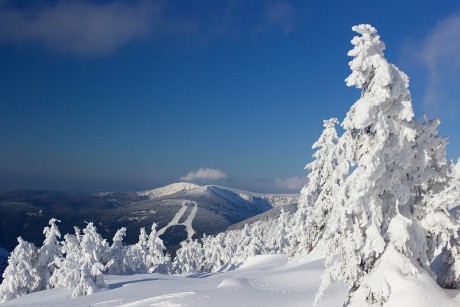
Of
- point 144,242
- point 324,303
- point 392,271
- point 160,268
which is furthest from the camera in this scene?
point 144,242

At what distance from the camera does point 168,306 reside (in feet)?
72.5

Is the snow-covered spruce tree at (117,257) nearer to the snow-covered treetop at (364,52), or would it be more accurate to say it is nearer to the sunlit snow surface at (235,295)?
the sunlit snow surface at (235,295)

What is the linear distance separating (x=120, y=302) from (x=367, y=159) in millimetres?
18315

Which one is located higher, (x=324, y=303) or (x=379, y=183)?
(x=379, y=183)

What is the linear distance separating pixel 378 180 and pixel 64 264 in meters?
30.2

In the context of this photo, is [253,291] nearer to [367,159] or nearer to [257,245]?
[367,159]

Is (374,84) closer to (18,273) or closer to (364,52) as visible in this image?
(364,52)

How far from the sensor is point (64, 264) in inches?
1380

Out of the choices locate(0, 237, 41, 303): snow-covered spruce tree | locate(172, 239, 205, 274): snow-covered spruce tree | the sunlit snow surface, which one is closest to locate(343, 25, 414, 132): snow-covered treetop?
the sunlit snow surface

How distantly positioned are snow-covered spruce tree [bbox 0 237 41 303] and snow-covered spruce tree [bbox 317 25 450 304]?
39657 mm

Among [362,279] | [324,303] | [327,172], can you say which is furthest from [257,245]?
[362,279]

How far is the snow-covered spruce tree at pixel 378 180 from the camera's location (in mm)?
13125

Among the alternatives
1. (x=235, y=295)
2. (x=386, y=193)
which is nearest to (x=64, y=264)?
(x=235, y=295)

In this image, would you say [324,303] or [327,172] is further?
[327,172]
